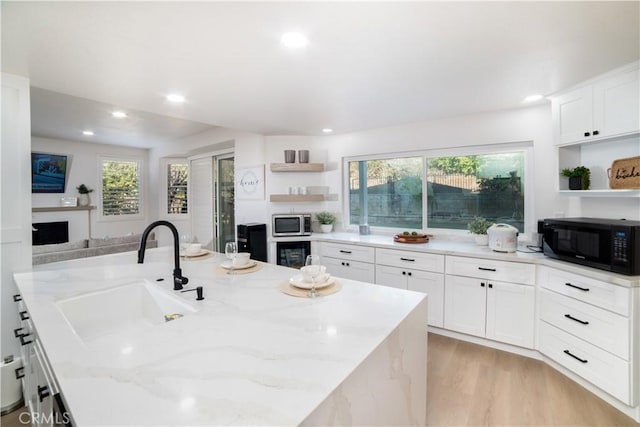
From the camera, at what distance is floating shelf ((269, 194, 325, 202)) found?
4.15 meters

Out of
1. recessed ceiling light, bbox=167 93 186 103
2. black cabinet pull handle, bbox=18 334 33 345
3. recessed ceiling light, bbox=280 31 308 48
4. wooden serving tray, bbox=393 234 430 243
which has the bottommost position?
black cabinet pull handle, bbox=18 334 33 345

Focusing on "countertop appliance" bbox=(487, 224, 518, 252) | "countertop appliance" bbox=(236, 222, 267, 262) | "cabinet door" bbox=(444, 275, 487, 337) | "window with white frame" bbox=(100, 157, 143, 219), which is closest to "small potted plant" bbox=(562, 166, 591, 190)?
"countertop appliance" bbox=(487, 224, 518, 252)

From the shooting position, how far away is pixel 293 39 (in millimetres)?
1678

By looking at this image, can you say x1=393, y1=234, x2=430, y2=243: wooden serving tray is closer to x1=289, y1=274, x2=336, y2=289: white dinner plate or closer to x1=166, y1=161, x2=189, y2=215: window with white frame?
x1=289, y1=274, x2=336, y2=289: white dinner plate

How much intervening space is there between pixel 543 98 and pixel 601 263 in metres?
1.52

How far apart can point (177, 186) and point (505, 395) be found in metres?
6.22

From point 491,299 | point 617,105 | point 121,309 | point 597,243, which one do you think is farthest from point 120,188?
point 617,105

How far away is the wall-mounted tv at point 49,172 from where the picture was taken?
5.30m

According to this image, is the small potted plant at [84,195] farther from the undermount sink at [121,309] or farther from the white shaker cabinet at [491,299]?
the white shaker cabinet at [491,299]

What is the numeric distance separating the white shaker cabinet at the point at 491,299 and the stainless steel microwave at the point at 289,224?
189cm

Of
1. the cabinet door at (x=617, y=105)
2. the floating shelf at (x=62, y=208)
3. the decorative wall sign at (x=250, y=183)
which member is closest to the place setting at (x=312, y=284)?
the cabinet door at (x=617, y=105)

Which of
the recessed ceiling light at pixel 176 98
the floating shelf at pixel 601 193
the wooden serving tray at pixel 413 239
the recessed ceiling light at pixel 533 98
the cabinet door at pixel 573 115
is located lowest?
the wooden serving tray at pixel 413 239

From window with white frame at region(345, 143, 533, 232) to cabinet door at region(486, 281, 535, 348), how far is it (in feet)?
2.87

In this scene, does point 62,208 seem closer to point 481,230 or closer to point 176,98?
point 176,98
